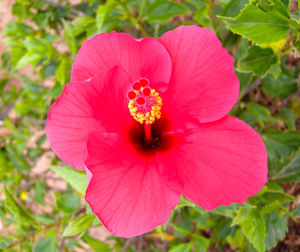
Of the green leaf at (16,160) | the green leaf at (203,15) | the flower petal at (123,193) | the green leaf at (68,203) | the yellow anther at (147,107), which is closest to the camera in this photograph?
the flower petal at (123,193)

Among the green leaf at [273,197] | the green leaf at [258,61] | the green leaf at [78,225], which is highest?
the green leaf at [258,61]

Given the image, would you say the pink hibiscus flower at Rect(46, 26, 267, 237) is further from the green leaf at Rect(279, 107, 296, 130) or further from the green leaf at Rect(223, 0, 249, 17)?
the green leaf at Rect(279, 107, 296, 130)

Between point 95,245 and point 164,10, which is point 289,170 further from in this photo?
point 95,245

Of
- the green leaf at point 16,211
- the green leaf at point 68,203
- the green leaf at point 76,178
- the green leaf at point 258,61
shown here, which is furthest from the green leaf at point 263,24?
the green leaf at point 16,211

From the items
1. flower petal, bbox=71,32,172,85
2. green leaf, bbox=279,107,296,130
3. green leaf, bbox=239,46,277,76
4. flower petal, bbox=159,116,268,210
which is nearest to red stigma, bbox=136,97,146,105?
flower petal, bbox=71,32,172,85

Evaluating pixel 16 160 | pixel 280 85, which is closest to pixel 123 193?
pixel 280 85

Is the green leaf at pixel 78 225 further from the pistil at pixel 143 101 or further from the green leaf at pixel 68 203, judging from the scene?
the pistil at pixel 143 101

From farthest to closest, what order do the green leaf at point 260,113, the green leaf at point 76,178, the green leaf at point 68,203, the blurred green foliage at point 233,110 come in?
the green leaf at point 260,113 → the green leaf at point 68,203 → the green leaf at point 76,178 → the blurred green foliage at point 233,110

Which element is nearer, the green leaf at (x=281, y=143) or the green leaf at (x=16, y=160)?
the green leaf at (x=281, y=143)
